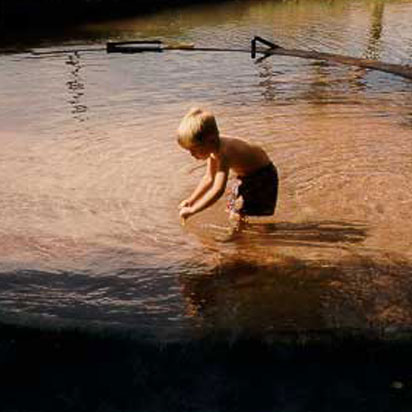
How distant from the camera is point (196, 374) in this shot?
3520 millimetres

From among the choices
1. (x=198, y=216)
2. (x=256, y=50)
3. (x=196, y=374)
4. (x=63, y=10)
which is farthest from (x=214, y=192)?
(x=63, y=10)

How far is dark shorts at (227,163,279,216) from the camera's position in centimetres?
520

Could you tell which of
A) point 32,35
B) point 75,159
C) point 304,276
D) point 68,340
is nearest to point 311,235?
point 304,276

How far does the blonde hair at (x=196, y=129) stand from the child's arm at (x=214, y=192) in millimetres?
462

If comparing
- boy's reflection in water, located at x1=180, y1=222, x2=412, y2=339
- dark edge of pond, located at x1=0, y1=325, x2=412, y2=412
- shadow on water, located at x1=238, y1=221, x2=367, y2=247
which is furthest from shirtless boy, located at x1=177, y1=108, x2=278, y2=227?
dark edge of pond, located at x1=0, y1=325, x2=412, y2=412

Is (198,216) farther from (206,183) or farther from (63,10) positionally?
(63,10)

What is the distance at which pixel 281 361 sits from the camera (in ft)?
11.7

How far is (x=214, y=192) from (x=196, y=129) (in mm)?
611

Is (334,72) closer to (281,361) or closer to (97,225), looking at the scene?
(97,225)

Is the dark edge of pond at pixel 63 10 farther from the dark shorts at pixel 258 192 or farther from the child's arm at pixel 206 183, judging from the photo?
the child's arm at pixel 206 183

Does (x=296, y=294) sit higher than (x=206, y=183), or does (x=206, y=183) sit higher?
(x=206, y=183)

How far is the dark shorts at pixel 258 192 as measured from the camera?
5195 millimetres

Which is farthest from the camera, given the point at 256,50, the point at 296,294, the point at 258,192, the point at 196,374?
the point at 256,50

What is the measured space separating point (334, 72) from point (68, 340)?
10638 millimetres
